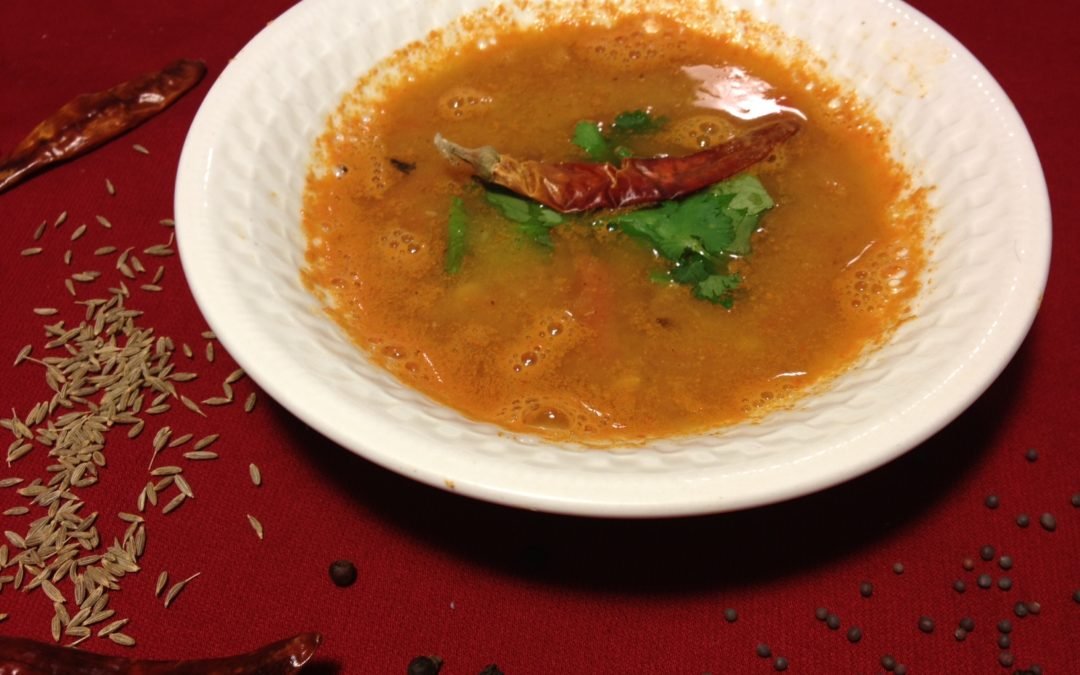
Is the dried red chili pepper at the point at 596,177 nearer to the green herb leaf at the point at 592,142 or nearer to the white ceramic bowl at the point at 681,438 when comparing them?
the green herb leaf at the point at 592,142

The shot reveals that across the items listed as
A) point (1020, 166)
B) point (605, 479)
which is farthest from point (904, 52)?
point (605, 479)

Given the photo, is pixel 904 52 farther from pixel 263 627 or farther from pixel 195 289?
pixel 263 627

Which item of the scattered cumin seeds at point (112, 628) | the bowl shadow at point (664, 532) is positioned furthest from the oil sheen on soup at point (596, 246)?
the scattered cumin seeds at point (112, 628)

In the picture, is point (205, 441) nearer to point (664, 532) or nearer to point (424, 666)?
point (424, 666)

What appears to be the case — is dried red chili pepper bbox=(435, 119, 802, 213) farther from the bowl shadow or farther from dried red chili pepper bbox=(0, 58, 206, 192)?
dried red chili pepper bbox=(0, 58, 206, 192)

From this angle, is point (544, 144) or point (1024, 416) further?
point (544, 144)

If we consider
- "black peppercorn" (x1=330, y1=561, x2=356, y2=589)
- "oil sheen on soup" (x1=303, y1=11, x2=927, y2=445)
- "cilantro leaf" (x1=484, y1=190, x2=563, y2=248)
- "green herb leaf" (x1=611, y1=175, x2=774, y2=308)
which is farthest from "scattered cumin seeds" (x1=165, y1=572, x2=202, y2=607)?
"green herb leaf" (x1=611, y1=175, x2=774, y2=308)

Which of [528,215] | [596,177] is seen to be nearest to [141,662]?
[528,215]
